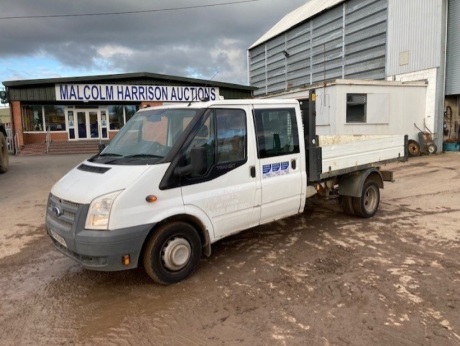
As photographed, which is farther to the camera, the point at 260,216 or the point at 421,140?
the point at 421,140

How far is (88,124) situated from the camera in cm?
2481

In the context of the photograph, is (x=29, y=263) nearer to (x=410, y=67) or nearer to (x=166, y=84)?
(x=410, y=67)

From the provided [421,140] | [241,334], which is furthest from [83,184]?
[421,140]

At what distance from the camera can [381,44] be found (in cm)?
1861

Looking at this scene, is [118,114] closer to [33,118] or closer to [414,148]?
[33,118]

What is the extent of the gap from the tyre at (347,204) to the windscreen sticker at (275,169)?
6.60 ft

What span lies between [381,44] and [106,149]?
17658 millimetres

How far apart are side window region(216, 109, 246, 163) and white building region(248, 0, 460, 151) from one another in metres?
6.39

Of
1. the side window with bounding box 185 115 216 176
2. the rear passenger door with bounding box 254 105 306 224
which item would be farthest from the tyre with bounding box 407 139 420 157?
the side window with bounding box 185 115 216 176

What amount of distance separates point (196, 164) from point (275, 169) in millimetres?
1389

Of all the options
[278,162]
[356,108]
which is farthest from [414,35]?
[278,162]

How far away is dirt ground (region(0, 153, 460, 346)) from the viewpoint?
3.21 m

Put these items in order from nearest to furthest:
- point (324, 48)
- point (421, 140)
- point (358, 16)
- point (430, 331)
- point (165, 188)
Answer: point (430, 331), point (165, 188), point (421, 140), point (358, 16), point (324, 48)

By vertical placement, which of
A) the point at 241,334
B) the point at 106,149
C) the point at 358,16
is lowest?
the point at 241,334
